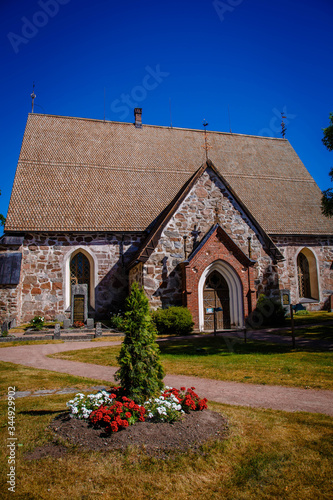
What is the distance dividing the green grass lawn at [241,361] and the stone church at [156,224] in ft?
14.3

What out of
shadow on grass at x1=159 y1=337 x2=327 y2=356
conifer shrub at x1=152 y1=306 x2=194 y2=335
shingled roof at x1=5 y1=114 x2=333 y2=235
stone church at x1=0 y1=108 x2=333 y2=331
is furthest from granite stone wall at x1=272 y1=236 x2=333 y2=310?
shadow on grass at x1=159 y1=337 x2=327 y2=356

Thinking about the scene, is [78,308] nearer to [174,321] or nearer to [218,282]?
[174,321]

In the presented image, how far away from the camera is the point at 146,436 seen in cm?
482

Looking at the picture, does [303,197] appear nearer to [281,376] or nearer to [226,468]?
[281,376]

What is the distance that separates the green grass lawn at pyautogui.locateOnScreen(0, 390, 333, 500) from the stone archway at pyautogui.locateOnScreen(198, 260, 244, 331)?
1212 centimetres

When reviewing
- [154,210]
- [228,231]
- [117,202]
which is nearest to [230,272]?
[228,231]

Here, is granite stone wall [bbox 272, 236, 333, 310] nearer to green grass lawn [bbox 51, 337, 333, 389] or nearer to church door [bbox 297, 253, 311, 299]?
church door [bbox 297, 253, 311, 299]

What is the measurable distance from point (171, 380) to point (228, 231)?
11016 millimetres

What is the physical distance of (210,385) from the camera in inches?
310

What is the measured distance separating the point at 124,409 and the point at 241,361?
5514mm

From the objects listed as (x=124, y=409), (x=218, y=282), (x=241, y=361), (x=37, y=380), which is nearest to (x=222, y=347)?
(x=241, y=361)

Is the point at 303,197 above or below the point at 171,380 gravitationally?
above

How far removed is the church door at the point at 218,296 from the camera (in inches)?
696

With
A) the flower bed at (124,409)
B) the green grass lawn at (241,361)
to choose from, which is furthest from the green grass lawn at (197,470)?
the green grass lawn at (241,361)
